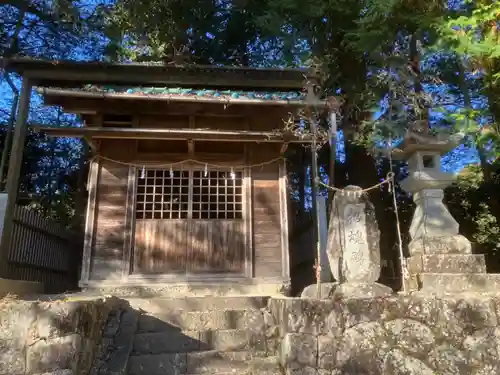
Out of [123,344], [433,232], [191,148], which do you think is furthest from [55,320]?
[433,232]

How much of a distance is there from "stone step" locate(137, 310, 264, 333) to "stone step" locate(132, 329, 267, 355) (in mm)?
252

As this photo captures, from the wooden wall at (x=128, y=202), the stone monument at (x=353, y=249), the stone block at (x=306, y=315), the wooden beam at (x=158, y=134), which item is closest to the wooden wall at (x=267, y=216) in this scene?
the wooden wall at (x=128, y=202)

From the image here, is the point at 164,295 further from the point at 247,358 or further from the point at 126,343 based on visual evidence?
the point at 247,358

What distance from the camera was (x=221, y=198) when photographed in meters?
9.46

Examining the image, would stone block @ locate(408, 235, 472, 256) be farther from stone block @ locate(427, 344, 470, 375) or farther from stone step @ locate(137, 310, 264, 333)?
stone step @ locate(137, 310, 264, 333)

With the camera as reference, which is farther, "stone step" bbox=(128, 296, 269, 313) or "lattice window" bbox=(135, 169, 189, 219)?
"lattice window" bbox=(135, 169, 189, 219)

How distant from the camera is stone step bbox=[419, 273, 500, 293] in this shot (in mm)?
6043

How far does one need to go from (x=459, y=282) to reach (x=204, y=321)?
12.7ft

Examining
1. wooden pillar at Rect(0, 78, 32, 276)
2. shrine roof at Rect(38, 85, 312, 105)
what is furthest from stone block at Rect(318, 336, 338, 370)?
wooden pillar at Rect(0, 78, 32, 276)

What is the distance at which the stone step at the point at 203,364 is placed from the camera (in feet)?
17.2

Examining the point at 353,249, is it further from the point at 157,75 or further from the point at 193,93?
the point at 157,75

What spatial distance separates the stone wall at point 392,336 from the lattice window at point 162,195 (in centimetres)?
454

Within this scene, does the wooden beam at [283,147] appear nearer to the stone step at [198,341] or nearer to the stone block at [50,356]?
the stone step at [198,341]

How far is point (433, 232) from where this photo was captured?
671 cm
